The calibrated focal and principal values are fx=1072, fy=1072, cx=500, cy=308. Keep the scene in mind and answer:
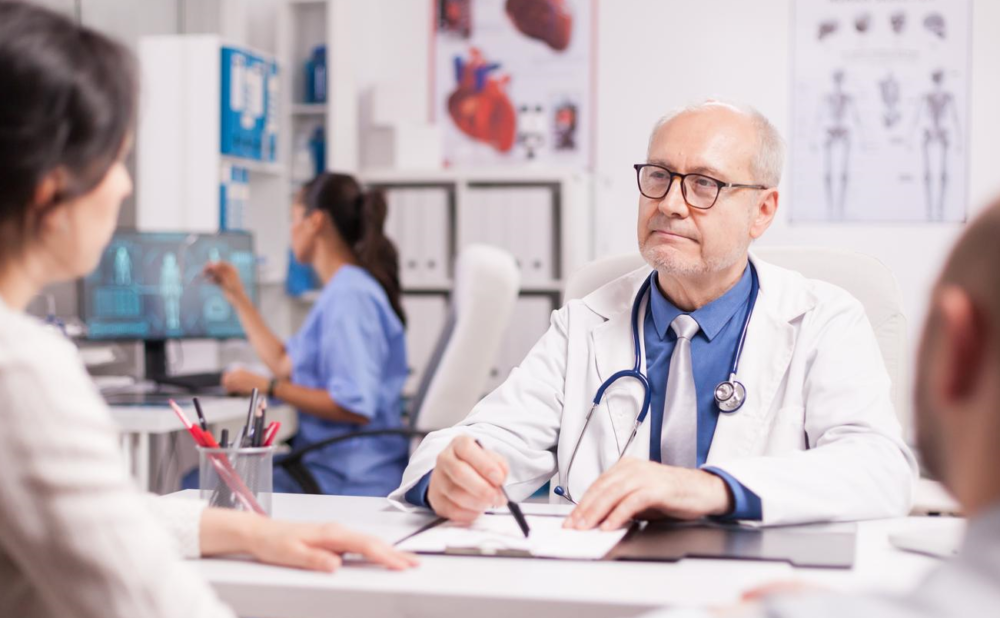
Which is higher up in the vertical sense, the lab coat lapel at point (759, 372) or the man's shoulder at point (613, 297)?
the man's shoulder at point (613, 297)

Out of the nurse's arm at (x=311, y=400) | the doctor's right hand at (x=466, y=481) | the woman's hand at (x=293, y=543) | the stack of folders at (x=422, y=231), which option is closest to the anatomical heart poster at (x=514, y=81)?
the stack of folders at (x=422, y=231)

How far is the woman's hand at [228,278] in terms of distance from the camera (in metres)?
3.34

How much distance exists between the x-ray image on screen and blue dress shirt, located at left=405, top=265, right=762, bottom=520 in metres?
2.05

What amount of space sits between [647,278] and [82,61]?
1165mm

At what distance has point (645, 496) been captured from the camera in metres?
1.21

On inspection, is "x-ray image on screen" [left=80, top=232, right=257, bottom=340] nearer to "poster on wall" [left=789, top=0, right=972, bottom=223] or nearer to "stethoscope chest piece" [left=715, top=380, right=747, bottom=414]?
"stethoscope chest piece" [left=715, top=380, right=747, bottom=414]

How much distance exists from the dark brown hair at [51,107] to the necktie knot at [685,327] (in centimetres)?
105

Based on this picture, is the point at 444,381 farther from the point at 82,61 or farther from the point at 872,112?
the point at 872,112

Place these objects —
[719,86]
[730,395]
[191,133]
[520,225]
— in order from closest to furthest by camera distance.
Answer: [730,395] → [191,133] → [520,225] → [719,86]

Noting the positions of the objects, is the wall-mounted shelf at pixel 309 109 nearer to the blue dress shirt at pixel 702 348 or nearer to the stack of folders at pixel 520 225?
the stack of folders at pixel 520 225

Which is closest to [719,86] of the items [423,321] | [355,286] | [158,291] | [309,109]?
[423,321]

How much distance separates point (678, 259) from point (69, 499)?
116 cm

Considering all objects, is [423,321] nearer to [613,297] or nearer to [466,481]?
[613,297]

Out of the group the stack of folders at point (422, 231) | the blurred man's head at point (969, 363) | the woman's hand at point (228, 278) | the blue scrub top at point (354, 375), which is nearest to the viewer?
the blurred man's head at point (969, 363)
